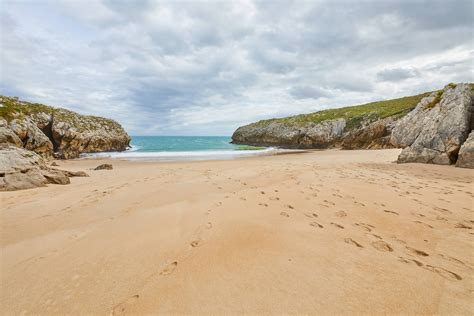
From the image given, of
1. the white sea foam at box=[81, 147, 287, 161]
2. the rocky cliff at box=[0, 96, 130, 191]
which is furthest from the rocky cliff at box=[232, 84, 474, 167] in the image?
the rocky cliff at box=[0, 96, 130, 191]

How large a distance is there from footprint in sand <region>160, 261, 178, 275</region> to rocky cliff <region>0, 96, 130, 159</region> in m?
19.7

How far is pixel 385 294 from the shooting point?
2.00 metres

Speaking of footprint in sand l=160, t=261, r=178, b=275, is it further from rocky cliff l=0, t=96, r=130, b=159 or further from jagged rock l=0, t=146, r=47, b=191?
rocky cliff l=0, t=96, r=130, b=159

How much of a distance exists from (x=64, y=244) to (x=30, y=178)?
6355mm

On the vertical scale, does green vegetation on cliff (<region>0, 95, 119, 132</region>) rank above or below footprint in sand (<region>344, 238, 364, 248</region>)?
above

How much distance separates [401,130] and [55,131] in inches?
1212

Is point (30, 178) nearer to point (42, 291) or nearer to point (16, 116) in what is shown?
point (42, 291)

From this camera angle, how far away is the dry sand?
Answer: 6.53 ft

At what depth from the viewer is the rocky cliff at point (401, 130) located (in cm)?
1059

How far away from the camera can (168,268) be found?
2.54 m

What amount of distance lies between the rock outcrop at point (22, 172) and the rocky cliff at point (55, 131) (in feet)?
34.7

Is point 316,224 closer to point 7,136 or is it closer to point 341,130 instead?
point 7,136

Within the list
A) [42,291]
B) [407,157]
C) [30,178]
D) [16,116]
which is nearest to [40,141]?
[16,116]

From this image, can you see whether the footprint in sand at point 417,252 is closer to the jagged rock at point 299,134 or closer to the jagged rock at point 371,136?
the jagged rock at point 371,136
